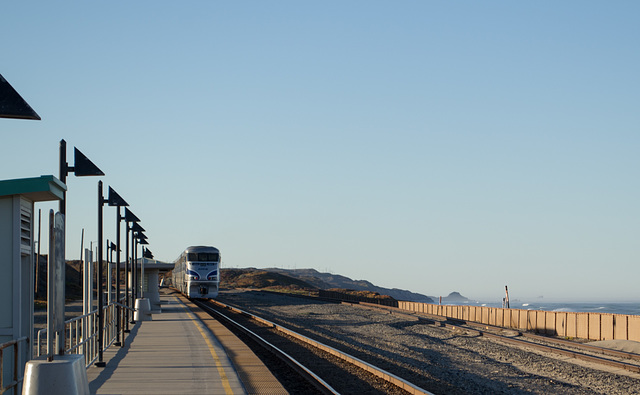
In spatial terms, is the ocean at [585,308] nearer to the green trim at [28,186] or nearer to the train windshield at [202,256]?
the train windshield at [202,256]

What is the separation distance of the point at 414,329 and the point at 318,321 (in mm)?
5443

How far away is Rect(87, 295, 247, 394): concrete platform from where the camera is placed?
37.6ft

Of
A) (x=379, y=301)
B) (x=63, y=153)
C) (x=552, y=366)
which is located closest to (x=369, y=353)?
(x=552, y=366)

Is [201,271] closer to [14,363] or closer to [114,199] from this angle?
[114,199]

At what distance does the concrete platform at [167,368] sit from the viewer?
11469 millimetres

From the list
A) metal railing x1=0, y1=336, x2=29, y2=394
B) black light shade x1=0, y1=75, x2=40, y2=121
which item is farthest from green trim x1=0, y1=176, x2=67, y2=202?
black light shade x1=0, y1=75, x2=40, y2=121

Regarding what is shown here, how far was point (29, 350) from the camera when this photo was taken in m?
9.84

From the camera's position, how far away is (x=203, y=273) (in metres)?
47.0

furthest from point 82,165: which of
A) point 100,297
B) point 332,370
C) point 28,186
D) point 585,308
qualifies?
point 585,308

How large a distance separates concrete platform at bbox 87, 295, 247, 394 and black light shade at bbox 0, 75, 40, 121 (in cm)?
578

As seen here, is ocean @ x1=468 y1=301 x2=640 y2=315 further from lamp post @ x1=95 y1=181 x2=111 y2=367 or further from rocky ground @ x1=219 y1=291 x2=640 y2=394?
lamp post @ x1=95 y1=181 x2=111 y2=367

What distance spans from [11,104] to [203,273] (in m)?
41.1

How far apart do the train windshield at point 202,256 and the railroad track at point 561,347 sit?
734 inches

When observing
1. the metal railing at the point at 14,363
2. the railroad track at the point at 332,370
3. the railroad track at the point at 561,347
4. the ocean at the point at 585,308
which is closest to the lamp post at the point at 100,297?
the railroad track at the point at 332,370
